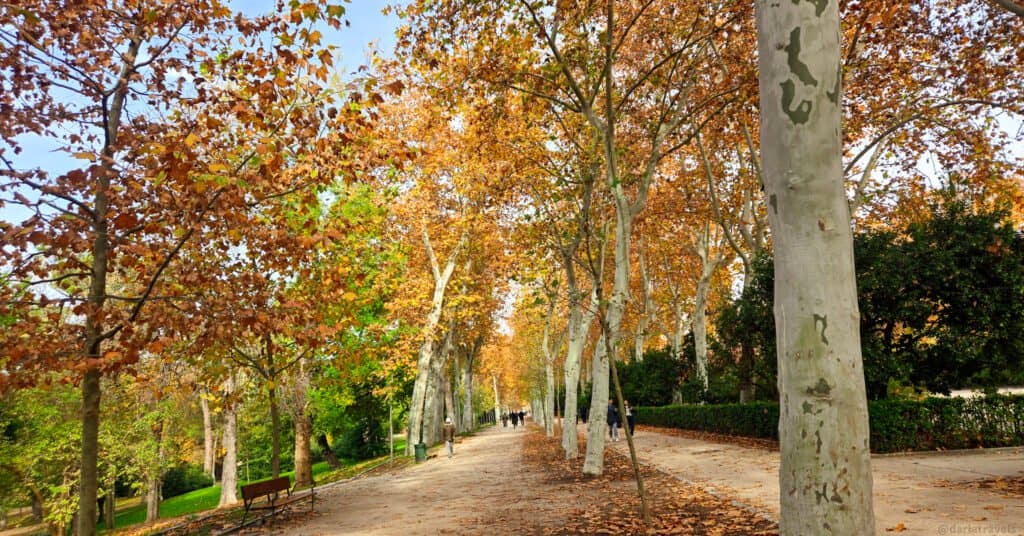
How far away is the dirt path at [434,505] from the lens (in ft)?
29.2

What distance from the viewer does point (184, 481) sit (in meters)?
42.6

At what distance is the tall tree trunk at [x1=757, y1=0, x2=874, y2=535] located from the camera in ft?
9.56

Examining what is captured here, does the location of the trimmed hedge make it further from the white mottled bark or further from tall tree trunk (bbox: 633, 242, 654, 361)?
the white mottled bark

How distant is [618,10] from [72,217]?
1147 centimetres

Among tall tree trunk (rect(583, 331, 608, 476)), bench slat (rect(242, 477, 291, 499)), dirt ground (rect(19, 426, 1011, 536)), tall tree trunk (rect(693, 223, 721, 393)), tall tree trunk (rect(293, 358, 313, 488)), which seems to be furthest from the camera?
tall tree trunk (rect(693, 223, 721, 393))

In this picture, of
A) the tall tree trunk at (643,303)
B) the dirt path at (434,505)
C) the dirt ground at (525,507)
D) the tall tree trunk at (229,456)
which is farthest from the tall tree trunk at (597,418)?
the tall tree trunk at (643,303)

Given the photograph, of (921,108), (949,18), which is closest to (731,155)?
(921,108)

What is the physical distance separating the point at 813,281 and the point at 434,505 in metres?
9.98

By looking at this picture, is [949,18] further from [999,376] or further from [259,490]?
[259,490]

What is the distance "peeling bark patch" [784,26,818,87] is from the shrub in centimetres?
4635

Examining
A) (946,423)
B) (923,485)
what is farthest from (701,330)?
(923,485)

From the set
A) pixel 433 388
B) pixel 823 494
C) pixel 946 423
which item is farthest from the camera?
pixel 433 388

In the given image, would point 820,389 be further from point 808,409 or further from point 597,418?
point 597,418

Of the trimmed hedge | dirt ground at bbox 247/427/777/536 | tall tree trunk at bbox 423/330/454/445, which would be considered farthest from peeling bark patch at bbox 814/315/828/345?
tall tree trunk at bbox 423/330/454/445
